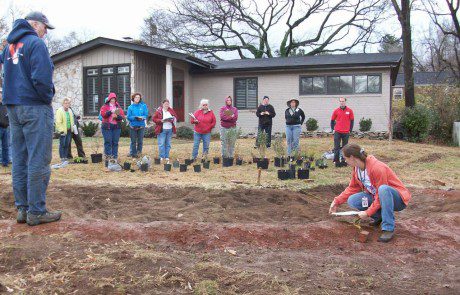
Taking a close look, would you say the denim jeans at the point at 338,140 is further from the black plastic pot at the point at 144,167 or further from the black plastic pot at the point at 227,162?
the black plastic pot at the point at 144,167

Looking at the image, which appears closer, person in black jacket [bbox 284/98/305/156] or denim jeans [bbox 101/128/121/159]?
denim jeans [bbox 101/128/121/159]

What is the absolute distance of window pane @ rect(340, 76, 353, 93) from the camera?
66.7 feet

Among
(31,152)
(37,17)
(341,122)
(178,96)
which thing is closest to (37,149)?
(31,152)

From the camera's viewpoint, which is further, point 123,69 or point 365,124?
point 123,69

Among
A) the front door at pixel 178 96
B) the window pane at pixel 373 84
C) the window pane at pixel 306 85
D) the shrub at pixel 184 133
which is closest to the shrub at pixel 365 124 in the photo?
the window pane at pixel 373 84

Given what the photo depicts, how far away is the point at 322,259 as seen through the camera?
411cm

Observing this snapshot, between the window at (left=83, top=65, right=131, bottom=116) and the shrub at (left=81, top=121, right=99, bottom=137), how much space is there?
861 millimetres

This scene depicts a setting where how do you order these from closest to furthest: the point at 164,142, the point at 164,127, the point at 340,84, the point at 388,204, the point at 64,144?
the point at 388,204 < the point at 64,144 < the point at 164,127 < the point at 164,142 < the point at 340,84

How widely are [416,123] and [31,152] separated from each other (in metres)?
17.1

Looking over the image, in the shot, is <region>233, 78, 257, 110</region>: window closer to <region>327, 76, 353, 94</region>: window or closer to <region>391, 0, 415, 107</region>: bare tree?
<region>327, 76, 353, 94</region>: window

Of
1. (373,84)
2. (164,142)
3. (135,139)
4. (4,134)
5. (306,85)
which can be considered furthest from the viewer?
(306,85)

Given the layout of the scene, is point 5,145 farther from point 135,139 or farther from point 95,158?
point 135,139

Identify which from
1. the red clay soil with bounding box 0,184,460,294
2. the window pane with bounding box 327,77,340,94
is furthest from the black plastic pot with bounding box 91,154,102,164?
the window pane with bounding box 327,77,340,94

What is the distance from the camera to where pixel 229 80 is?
72.3 feet
